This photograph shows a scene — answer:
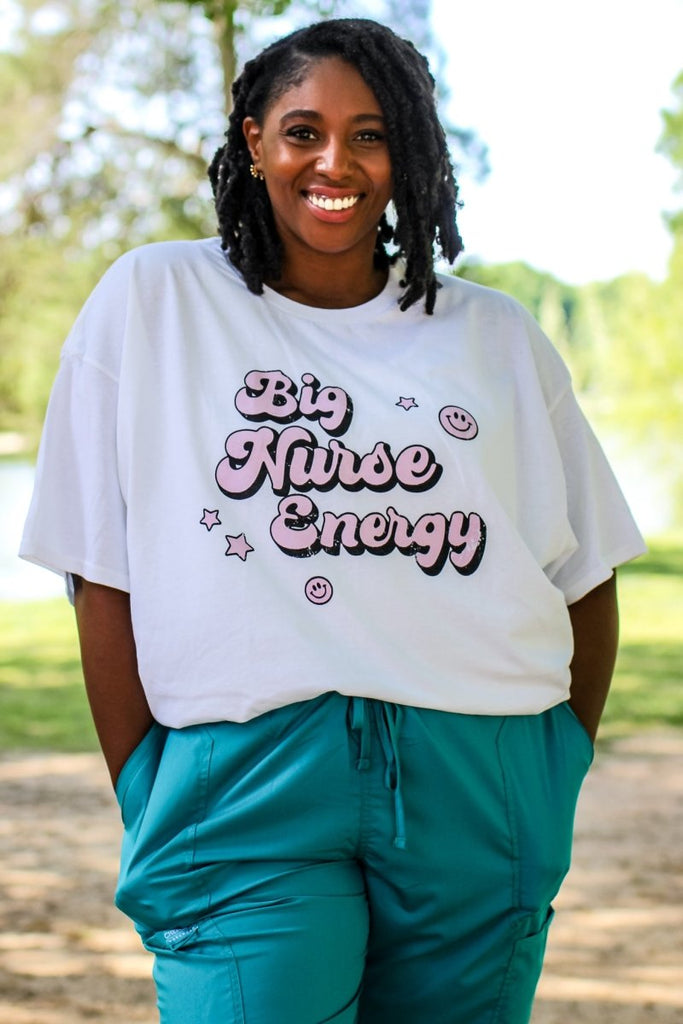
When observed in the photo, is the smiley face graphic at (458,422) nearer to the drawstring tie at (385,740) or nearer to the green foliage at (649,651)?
the drawstring tie at (385,740)

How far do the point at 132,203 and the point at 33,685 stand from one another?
215 inches

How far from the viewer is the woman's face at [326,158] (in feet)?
6.18

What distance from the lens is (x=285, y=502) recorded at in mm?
1755

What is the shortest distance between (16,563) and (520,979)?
1445 cm

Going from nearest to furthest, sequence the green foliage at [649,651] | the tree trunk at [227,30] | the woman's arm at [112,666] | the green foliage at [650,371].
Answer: the woman's arm at [112,666], the tree trunk at [227,30], the green foliage at [649,651], the green foliage at [650,371]

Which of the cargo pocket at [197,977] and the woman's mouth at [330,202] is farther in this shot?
the woman's mouth at [330,202]

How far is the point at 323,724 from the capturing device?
5.59ft

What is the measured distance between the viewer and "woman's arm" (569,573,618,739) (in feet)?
6.97

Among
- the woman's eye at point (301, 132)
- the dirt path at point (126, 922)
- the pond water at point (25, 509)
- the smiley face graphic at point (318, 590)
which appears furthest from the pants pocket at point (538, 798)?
the pond water at point (25, 509)

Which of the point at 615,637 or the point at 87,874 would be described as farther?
the point at 87,874

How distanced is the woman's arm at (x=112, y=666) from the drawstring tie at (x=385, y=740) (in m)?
0.32

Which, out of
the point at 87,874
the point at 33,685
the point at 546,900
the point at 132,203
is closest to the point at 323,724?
the point at 546,900

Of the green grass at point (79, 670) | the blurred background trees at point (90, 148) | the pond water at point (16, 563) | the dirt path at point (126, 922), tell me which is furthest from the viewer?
the pond water at point (16, 563)

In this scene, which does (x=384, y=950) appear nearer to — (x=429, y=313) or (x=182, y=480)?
(x=182, y=480)
